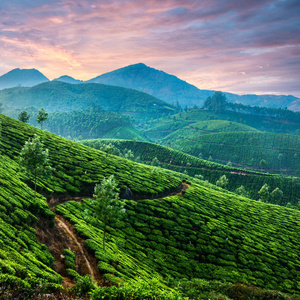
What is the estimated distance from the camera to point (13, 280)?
41.4 feet

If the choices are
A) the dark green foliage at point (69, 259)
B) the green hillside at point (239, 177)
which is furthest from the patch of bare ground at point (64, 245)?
the green hillside at point (239, 177)

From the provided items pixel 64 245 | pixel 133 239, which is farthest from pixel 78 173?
pixel 64 245

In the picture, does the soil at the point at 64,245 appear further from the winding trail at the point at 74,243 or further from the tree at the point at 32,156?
the tree at the point at 32,156

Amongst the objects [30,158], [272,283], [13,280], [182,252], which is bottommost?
[272,283]

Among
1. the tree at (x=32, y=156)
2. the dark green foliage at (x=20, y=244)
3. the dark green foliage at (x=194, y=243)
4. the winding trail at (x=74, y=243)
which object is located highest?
the tree at (x=32, y=156)

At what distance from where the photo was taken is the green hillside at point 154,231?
87.9 ft

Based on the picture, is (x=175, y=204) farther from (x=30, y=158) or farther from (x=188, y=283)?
(x=30, y=158)

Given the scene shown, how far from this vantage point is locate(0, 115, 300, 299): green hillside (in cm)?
2679

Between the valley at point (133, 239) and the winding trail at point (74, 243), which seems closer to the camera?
the valley at point (133, 239)

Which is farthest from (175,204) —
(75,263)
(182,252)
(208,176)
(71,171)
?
(208,176)

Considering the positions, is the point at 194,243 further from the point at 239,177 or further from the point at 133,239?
the point at 239,177

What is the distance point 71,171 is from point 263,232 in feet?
214

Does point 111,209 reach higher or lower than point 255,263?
higher

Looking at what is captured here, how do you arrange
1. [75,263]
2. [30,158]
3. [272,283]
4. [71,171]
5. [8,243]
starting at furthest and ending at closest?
[71,171] < [272,283] < [30,158] < [75,263] < [8,243]
